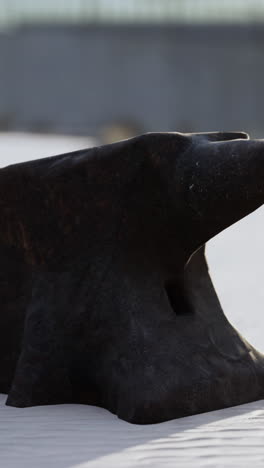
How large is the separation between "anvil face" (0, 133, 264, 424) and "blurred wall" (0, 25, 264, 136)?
29572mm

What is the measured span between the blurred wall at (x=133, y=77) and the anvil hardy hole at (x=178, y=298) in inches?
1160

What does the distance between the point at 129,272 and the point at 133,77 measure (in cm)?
3261

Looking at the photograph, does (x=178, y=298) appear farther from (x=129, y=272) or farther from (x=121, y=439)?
(x=121, y=439)

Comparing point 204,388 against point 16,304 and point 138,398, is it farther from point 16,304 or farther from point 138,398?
point 16,304

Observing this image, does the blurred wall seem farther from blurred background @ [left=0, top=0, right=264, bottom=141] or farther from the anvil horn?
the anvil horn

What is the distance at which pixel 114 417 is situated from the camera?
5.00 m

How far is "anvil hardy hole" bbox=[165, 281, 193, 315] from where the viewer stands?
5.41m

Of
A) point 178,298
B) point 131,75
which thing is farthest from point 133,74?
point 178,298

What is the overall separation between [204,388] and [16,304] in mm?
1049

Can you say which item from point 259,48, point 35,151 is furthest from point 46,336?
point 259,48

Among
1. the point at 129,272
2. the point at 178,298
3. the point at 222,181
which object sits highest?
the point at 222,181

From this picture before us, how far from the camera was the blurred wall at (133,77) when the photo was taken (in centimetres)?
3603

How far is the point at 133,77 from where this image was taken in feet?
123

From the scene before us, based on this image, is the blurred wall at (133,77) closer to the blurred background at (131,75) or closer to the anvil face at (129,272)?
the blurred background at (131,75)
